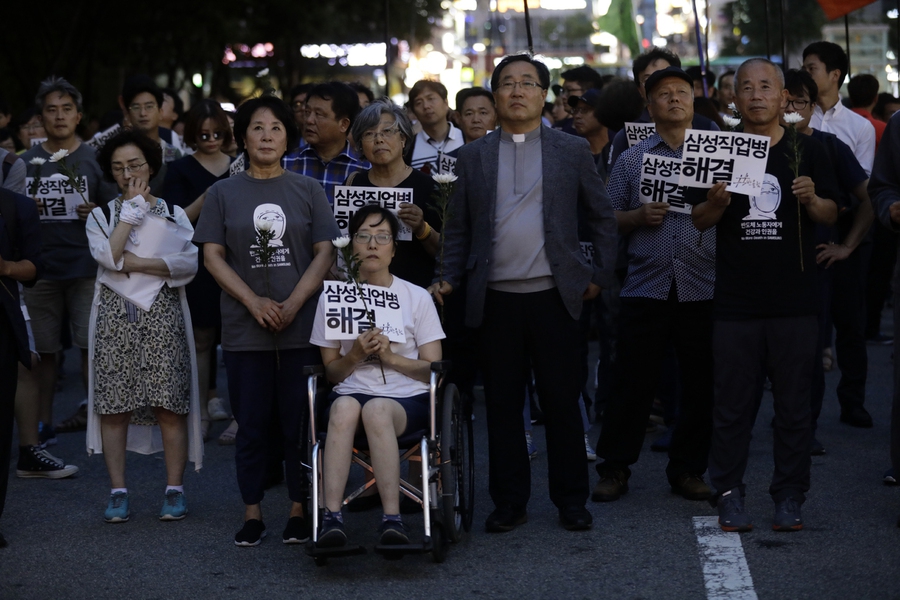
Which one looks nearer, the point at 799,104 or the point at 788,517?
the point at 788,517

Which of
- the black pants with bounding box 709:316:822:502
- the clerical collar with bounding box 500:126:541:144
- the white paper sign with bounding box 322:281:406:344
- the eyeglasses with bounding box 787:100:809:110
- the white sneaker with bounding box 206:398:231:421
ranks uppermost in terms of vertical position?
the eyeglasses with bounding box 787:100:809:110

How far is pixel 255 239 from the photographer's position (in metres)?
5.90

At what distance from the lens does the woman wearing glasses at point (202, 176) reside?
8102 mm

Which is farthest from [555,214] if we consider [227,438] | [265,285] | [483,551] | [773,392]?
[227,438]

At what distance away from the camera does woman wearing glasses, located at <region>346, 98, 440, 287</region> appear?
6418mm

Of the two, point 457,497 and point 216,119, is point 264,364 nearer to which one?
point 457,497

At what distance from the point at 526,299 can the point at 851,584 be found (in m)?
1.93

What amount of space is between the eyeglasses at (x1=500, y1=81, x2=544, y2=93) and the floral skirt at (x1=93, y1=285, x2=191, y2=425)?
80.9 inches

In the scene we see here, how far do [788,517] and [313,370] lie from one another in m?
2.25

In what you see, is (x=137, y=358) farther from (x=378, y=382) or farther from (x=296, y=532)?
(x=378, y=382)

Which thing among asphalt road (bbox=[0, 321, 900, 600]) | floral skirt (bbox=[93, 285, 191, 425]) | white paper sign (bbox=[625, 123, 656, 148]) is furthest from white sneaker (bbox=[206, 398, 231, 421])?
white paper sign (bbox=[625, 123, 656, 148])

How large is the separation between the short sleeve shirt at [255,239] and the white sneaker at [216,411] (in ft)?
10.3

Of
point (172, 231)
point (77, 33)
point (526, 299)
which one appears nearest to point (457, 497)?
point (526, 299)

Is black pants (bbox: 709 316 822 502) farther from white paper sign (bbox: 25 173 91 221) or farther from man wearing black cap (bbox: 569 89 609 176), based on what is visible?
white paper sign (bbox: 25 173 91 221)
